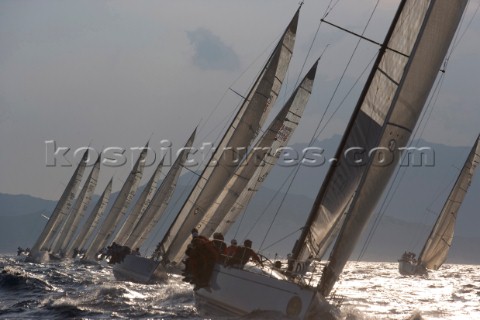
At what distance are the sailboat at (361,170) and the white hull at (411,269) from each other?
1959 inches

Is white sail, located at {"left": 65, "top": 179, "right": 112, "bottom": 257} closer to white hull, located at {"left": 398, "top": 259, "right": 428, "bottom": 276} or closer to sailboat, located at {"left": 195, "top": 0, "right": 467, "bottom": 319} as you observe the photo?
white hull, located at {"left": 398, "top": 259, "right": 428, "bottom": 276}

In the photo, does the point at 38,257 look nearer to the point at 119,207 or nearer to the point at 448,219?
the point at 119,207

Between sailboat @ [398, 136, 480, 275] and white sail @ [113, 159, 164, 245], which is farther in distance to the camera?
sailboat @ [398, 136, 480, 275]

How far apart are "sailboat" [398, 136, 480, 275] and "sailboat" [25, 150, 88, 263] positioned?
3104cm

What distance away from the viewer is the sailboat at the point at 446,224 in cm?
5694

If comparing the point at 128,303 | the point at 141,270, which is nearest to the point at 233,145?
the point at 141,270

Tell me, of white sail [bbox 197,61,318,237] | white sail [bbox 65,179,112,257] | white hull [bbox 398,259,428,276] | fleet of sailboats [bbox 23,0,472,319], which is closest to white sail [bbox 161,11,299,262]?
fleet of sailboats [bbox 23,0,472,319]

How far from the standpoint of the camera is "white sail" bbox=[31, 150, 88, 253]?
6231cm

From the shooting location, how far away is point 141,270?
3189 cm

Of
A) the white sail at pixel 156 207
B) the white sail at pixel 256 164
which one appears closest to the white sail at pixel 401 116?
the white sail at pixel 256 164

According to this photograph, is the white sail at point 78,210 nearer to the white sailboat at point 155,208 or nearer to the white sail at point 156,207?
the white sailboat at point 155,208

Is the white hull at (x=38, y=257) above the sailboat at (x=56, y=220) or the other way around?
the other way around

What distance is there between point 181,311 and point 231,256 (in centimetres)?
323

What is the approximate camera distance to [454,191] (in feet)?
194
